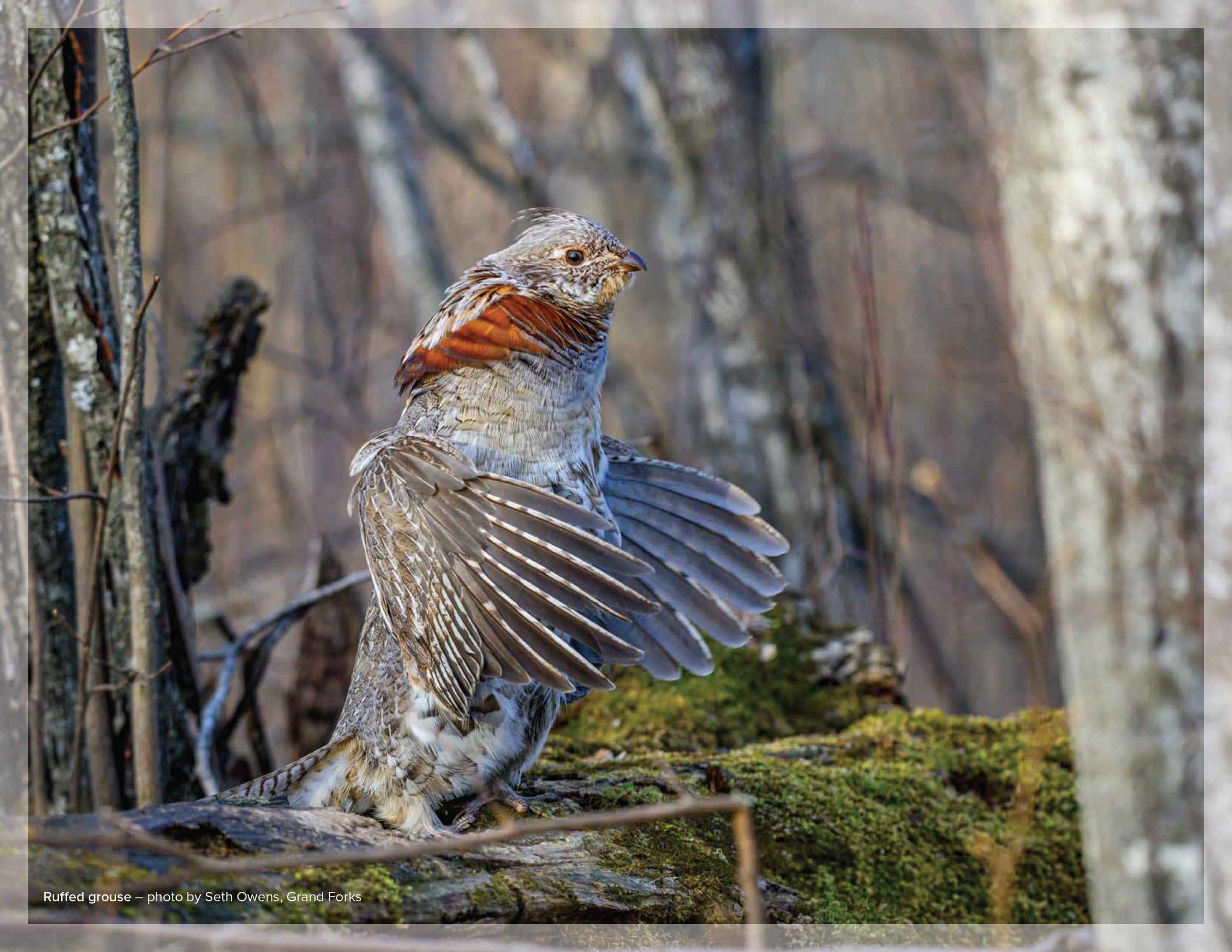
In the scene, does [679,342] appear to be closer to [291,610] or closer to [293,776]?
[291,610]

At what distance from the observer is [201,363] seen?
440cm

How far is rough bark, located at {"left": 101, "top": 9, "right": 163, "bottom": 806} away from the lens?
10.7 ft

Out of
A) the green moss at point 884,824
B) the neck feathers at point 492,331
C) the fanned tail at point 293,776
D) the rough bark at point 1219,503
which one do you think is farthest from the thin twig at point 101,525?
the rough bark at point 1219,503

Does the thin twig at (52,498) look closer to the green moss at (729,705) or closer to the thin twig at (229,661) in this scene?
the thin twig at (229,661)

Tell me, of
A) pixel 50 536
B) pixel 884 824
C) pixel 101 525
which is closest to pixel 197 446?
pixel 50 536

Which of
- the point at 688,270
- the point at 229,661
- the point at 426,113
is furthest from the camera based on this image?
the point at 426,113

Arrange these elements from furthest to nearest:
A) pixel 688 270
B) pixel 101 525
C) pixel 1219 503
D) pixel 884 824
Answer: pixel 688 270, pixel 884 824, pixel 101 525, pixel 1219 503

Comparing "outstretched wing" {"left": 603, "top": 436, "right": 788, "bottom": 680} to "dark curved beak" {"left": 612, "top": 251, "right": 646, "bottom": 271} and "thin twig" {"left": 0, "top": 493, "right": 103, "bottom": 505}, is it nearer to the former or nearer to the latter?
"dark curved beak" {"left": 612, "top": 251, "right": 646, "bottom": 271}

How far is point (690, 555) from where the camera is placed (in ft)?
12.6

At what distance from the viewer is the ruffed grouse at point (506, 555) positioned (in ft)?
9.27

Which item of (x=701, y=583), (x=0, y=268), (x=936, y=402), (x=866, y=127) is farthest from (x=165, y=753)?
(x=866, y=127)

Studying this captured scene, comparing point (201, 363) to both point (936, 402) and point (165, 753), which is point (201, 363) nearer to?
point (165, 753)

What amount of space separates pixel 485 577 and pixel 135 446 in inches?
55.0

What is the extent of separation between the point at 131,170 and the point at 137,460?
88cm
